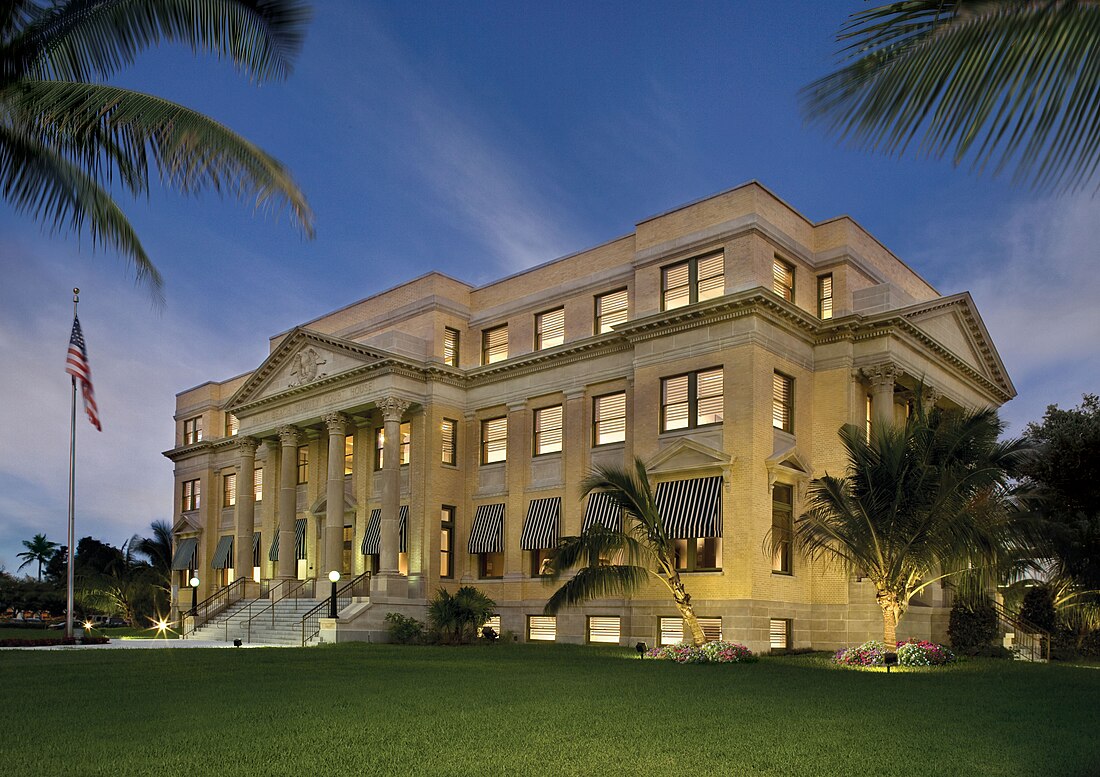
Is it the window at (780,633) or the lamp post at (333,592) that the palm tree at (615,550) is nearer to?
the window at (780,633)

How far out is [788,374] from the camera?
106ft

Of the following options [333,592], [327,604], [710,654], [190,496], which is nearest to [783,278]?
[710,654]

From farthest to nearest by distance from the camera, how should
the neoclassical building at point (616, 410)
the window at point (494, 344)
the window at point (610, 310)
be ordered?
the window at point (494, 344) < the window at point (610, 310) < the neoclassical building at point (616, 410)

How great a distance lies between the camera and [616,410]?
35.8 m

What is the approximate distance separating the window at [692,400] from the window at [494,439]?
857cm

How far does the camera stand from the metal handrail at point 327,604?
116ft

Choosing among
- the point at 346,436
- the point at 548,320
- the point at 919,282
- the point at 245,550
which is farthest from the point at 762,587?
the point at 245,550

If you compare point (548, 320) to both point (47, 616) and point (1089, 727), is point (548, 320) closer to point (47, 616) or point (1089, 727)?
point (1089, 727)

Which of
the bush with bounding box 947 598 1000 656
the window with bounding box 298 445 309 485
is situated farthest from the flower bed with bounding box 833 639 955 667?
the window with bounding box 298 445 309 485

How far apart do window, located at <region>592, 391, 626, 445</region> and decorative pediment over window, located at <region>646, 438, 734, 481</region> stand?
10.0 feet

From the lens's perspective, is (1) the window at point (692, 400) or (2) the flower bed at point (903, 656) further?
(1) the window at point (692, 400)

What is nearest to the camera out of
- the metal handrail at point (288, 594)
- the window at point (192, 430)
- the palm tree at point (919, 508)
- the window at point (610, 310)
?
the palm tree at point (919, 508)

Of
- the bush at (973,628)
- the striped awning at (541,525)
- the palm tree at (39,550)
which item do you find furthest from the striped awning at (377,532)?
the palm tree at (39,550)

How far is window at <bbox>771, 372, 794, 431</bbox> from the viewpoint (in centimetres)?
3200
